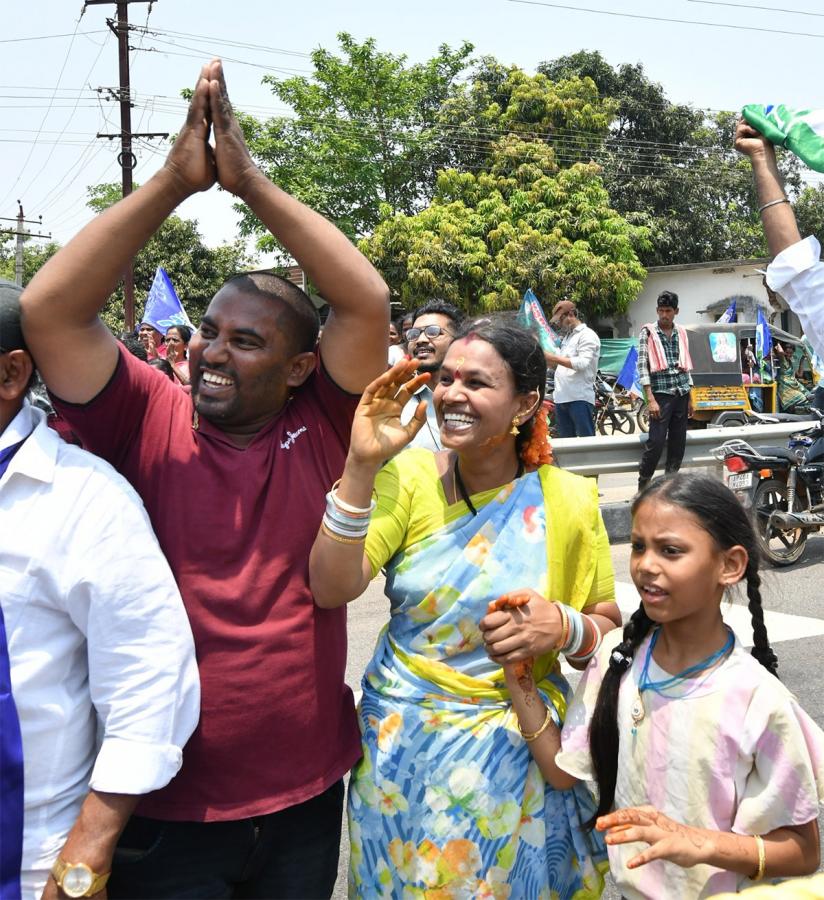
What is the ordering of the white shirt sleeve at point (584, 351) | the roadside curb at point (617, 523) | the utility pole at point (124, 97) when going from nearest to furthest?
the roadside curb at point (617, 523) < the white shirt sleeve at point (584, 351) < the utility pole at point (124, 97)

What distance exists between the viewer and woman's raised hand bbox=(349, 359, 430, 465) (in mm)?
1751

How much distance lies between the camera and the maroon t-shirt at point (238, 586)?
5.70 ft

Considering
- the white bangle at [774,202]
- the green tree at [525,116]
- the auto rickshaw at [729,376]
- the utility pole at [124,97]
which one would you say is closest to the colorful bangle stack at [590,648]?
the white bangle at [774,202]

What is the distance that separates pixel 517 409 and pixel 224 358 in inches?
26.5

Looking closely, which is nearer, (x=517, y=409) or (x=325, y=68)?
(x=517, y=409)

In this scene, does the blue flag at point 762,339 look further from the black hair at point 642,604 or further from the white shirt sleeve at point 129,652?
the white shirt sleeve at point 129,652

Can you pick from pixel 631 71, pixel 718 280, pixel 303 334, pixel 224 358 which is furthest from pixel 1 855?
pixel 631 71

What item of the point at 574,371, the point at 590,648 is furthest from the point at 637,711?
the point at 574,371

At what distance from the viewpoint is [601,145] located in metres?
28.0

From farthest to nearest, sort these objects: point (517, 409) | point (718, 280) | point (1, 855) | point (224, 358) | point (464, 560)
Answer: point (718, 280)
point (517, 409)
point (464, 560)
point (224, 358)
point (1, 855)

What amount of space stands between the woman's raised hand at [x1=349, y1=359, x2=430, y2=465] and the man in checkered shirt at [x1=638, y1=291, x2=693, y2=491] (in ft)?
23.1

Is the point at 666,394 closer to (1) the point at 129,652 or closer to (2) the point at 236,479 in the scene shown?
(2) the point at 236,479

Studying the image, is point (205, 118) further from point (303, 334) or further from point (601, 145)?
point (601, 145)

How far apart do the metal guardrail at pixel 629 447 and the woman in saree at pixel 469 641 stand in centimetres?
590
